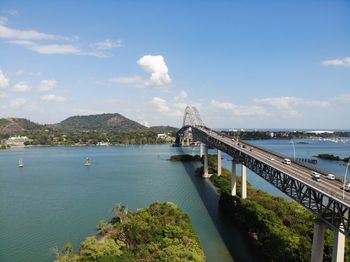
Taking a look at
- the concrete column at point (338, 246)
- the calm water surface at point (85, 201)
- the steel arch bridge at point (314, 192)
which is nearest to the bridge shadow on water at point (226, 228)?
the calm water surface at point (85, 201)

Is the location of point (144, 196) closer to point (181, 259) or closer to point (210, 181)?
point (210, 181)

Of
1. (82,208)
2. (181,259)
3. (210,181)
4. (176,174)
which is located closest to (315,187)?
(181,259)

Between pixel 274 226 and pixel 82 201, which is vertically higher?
pixel 274 226

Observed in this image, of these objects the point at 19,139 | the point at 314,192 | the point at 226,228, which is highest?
the point at 314,192

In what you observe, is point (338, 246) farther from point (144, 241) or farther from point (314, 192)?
point (144, 241)

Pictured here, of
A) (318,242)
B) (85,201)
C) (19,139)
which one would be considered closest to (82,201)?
(85,201)

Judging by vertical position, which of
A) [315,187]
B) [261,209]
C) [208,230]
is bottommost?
[208,230]

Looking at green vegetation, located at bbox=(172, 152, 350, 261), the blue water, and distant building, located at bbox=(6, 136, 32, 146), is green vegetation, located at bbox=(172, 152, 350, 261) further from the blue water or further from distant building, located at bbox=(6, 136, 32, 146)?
distant building, located at bbox=(6, 136, 32, 146)
